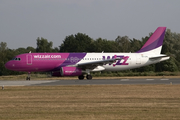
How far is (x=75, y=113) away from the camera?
1366cm

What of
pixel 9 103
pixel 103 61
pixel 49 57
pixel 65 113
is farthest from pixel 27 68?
pixel 65 113

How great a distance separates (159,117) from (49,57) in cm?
3019

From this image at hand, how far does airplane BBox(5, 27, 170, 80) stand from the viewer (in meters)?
41.2

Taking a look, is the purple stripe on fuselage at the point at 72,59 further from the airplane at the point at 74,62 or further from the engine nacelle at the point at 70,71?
the engine nacelle at the point at 70,71

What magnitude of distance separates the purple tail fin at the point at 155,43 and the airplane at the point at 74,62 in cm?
102

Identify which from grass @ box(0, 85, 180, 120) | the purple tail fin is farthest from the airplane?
grass @ box(0, 85, 180, 120)

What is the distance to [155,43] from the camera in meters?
46.5

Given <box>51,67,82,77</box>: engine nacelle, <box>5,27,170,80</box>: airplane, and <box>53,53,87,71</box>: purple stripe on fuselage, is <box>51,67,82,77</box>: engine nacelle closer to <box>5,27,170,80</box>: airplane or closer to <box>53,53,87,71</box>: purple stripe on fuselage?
<box>5,27,170,80</box>: airplane

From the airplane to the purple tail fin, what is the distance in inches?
40.1

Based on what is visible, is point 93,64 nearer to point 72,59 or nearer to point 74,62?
point 74,62

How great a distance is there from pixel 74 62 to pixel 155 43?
11923 millimetres

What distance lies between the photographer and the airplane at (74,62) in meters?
41.2

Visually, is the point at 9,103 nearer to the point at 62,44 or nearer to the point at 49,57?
the point at 49,57

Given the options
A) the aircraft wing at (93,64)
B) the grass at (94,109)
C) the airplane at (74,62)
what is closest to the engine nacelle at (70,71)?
the airplane at (74,62)
